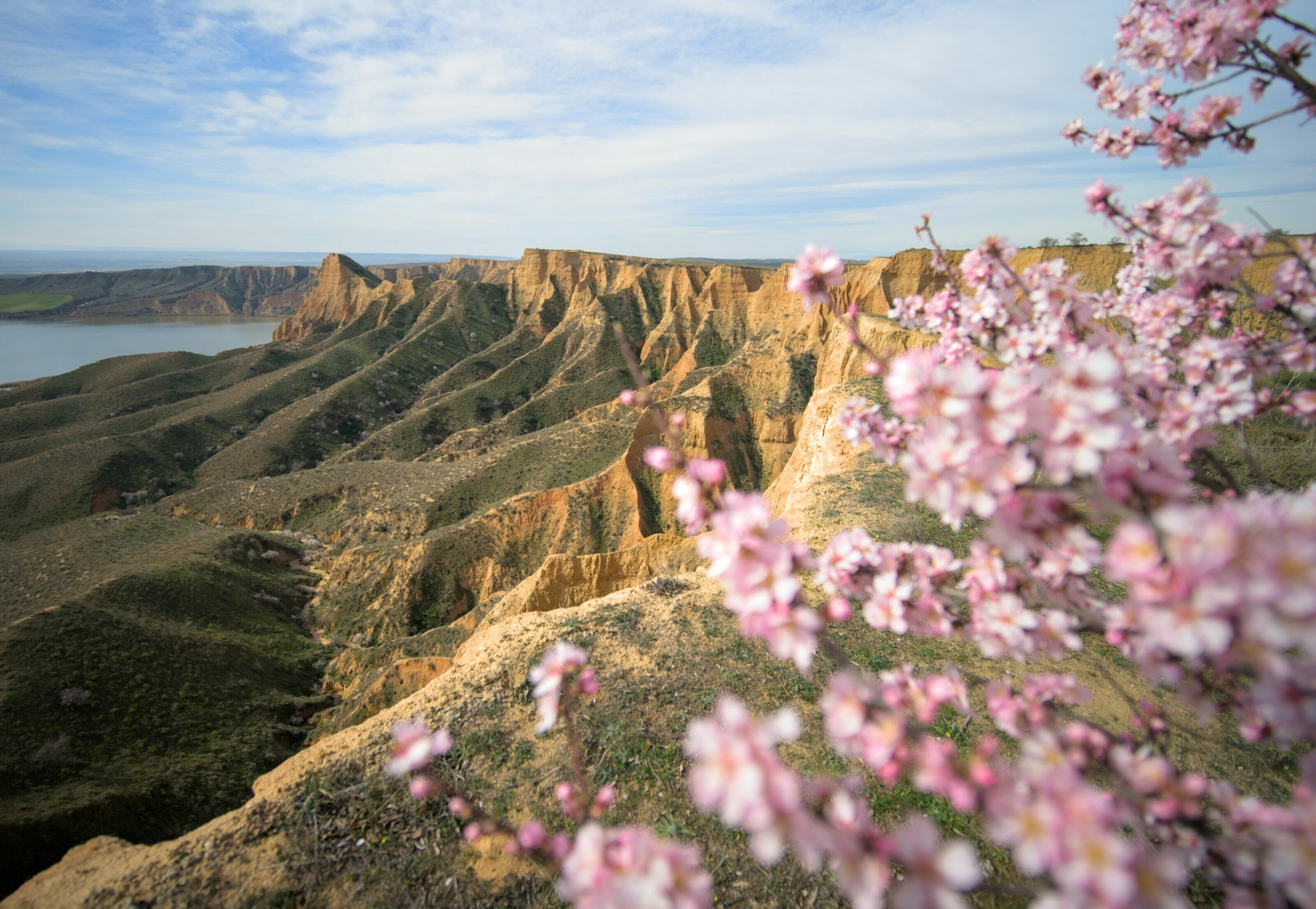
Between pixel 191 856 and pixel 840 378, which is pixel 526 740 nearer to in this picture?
pixel 191 856

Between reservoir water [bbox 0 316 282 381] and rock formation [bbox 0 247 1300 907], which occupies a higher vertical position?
reservoir water [bbox 0 316 282 381]

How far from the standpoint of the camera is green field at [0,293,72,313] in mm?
173000

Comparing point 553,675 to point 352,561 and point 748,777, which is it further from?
point 352,561

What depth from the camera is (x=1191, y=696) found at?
7.50ft

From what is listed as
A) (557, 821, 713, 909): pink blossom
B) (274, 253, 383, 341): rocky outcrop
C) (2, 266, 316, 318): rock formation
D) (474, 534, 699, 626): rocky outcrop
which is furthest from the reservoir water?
(557, 821, 713, 909): pink blossom

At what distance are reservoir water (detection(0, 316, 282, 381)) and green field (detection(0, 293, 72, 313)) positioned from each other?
11.7m

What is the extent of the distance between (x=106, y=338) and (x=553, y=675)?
21278cm

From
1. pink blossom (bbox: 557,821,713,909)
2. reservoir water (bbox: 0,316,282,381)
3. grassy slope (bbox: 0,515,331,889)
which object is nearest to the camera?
pink blossom (bbox: 557,821,713,909)

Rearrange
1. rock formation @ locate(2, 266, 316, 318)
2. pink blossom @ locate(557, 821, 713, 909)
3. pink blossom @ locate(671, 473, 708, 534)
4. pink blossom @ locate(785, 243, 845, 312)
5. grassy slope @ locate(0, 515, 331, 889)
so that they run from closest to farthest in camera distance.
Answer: pink blossom @ locate(557, 821, 713, 909) < pink blossom @ locate(671, 473, 708, 534) < pink blossom @ locate(785, 243, 845, 312) < grassy slope @ locate(0, 515, 331, 889) < rock formation @ locate(2, 266, 316, 318)

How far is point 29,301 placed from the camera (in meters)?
180

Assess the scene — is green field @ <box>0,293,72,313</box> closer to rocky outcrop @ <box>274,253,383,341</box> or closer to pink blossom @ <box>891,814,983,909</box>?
rocky outcrop @ <box>274,253,383,341</box>

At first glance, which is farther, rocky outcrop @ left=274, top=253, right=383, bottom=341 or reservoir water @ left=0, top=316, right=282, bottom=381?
reservoir water @ left=0, top=316, right=282, bottom=381

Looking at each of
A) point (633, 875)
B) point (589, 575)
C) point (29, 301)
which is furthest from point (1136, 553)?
point (29, 301)

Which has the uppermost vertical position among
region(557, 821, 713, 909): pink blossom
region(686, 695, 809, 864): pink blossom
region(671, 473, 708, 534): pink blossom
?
region(671, 473, 708, 534): pink blossom
